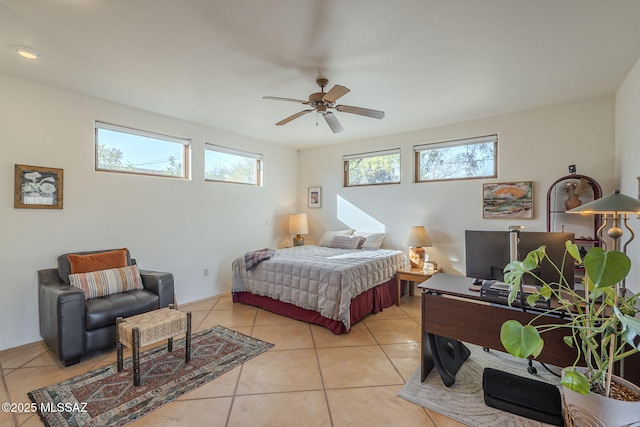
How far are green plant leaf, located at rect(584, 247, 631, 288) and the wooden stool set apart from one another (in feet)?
8.84

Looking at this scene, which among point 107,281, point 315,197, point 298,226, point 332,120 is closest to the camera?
point 107,281

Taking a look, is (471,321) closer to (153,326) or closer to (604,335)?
(604,335)

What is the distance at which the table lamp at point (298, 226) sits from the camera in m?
5.30

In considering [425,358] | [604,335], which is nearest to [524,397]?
[425,358]

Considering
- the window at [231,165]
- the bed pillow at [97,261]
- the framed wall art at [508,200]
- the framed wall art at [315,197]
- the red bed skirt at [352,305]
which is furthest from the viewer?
the framed wall art at [315,197]

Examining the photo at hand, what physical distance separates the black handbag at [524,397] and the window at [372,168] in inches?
122

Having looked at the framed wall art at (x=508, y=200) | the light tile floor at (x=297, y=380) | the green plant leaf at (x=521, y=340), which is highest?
the framed wall art at (x=508, y=200)

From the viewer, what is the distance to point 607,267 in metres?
1.20

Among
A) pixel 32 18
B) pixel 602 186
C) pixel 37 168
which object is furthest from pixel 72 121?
pixel 602 186

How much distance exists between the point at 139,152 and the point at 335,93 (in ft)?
9.07

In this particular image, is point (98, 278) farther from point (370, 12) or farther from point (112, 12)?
point (370, 12)

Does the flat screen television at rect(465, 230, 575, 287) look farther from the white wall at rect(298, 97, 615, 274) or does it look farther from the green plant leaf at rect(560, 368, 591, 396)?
the white wall at rect(298, 97, 615, 274)

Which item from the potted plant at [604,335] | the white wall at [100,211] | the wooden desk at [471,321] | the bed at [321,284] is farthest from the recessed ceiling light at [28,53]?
the potted plant at [604,335]

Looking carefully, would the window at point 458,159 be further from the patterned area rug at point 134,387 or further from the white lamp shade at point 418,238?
the patterned area rug at point 134,387
